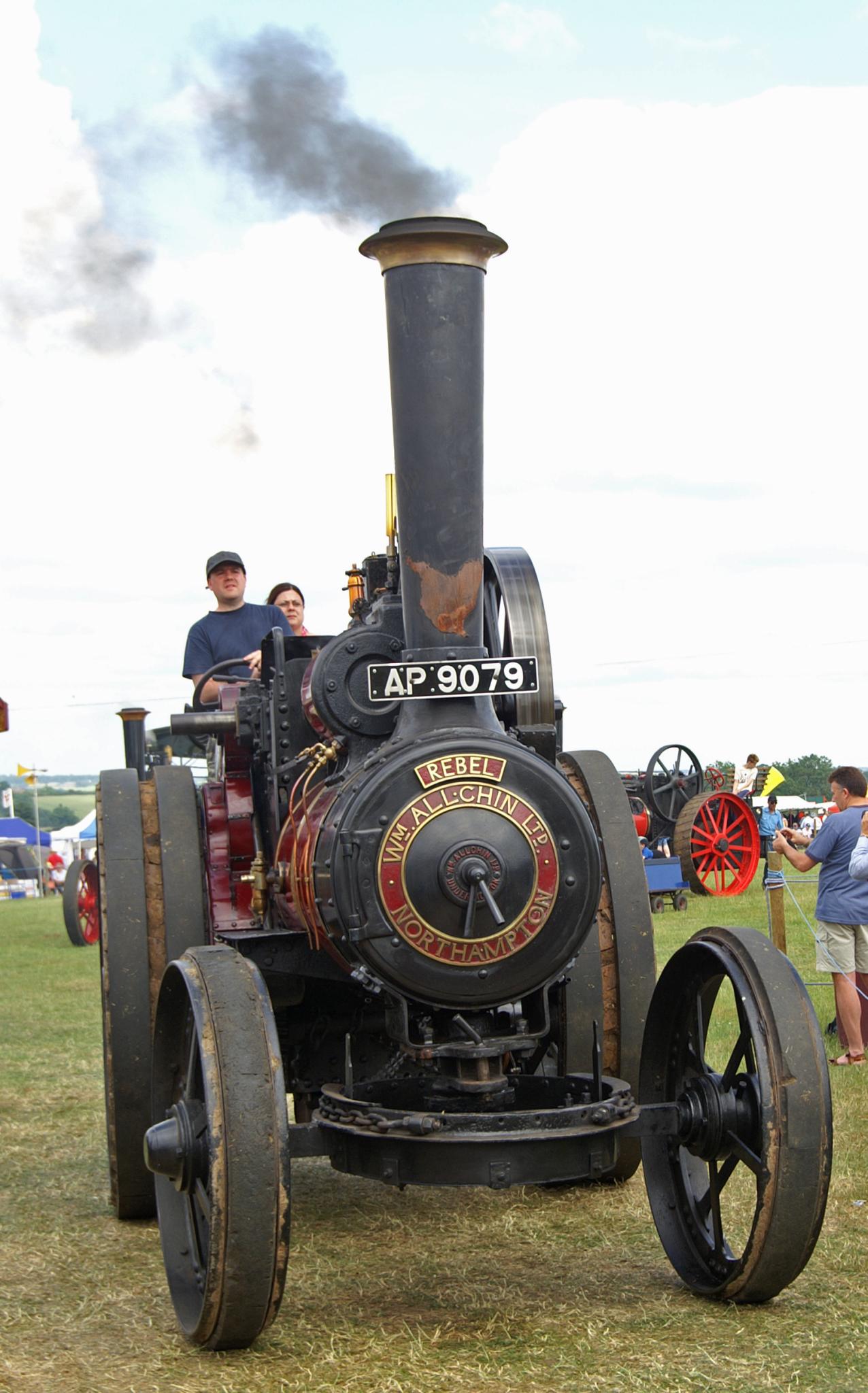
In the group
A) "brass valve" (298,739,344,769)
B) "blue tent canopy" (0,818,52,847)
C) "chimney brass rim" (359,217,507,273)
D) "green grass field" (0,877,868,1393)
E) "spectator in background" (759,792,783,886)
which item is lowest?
"green grass field" (0,877,868,1393)

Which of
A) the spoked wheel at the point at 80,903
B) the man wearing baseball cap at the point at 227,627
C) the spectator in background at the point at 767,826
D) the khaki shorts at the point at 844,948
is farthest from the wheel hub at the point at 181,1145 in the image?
the spectator in background at the point at 767,826

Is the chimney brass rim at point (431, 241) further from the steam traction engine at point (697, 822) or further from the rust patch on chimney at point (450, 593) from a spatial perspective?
the steam traction engine at point (697, 822)

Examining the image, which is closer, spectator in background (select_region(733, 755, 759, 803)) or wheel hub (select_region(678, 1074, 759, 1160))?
wheel hub (select_region(678, 1074, 759, 1160))

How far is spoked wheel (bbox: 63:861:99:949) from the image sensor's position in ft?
51.9

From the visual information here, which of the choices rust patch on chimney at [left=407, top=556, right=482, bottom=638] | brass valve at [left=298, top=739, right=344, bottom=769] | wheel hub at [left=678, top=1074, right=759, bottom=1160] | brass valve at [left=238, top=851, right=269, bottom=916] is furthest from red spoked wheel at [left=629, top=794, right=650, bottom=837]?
rust patch on chimney at [left=407, top=556, right=482, bottom=638]

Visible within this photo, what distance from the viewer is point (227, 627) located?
6.01 metres

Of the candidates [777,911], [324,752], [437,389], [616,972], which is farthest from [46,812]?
[437,389]

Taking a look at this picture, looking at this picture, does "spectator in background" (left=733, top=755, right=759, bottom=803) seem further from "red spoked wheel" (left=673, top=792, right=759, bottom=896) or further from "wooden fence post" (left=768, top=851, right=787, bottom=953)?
"wooden fence post" (left=768, top=851, right=787, bottom=953)

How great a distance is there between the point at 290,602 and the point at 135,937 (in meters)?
2.06

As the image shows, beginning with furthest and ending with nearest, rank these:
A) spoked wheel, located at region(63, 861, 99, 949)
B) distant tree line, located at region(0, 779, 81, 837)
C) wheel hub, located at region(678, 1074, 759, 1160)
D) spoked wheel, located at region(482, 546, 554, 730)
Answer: distant tree line, located at region(0, 779, 81, 837) < spoked wheel, located at region(63, 861, 99, 949) < spoked wheel, located at region(482, 546, 554, 730) < wheel hub, located at region(678, 1074, 759, 1160)

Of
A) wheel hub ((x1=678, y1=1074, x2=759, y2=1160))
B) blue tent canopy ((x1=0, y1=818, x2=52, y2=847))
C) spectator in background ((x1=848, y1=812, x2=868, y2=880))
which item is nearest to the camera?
wheel hub ((x1=678, y1=1074, x2=759, y2=1160))

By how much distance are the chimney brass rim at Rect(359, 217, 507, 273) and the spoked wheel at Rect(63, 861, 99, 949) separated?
12.6m

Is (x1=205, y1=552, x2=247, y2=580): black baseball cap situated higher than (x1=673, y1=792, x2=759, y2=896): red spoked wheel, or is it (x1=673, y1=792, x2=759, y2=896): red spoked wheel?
(x1=205, y1=552, x2=247, y2=580): black baseball cap

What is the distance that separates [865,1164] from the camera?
5094 mm
